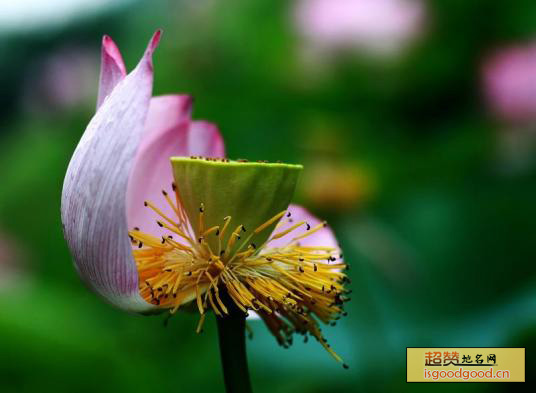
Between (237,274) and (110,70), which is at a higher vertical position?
(110,70)

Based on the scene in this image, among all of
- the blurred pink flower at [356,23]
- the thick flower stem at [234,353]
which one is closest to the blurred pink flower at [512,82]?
the blurred pink flower at [356,23]

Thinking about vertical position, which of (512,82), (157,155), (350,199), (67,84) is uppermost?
(67,84)

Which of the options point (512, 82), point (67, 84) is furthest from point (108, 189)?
point (67, 84)

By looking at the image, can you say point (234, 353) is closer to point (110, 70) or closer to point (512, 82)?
point (110, 70)

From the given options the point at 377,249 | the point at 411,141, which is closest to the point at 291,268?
the point at 377,249

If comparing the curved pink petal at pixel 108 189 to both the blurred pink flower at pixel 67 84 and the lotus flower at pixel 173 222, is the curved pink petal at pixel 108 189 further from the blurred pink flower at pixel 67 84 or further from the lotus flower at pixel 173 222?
the blurred pink flower at pixel 67 84

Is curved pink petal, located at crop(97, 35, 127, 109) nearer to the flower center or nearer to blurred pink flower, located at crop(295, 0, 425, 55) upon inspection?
the flower center
